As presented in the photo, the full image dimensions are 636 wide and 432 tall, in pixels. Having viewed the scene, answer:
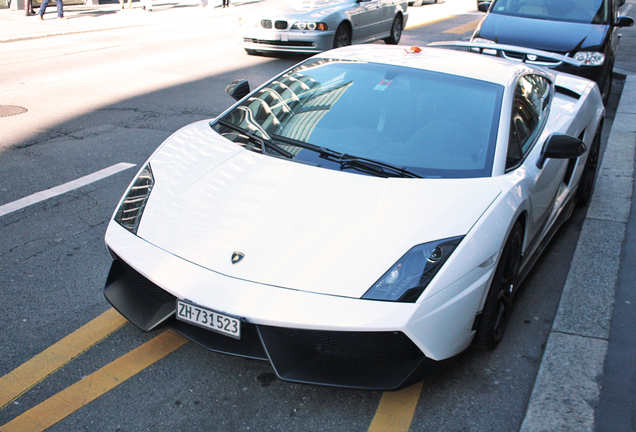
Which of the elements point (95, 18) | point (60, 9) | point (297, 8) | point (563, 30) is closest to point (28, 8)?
point (60, 9)

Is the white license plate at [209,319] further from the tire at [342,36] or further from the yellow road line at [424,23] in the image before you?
the yellow road line at [424,23]

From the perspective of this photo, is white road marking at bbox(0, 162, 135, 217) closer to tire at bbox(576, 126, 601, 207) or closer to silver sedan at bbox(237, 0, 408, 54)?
tire at bbox(576, 126, 601, 207)

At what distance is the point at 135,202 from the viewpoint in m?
3.17

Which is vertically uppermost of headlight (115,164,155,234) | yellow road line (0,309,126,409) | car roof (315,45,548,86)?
car roof (315,45,548,86)

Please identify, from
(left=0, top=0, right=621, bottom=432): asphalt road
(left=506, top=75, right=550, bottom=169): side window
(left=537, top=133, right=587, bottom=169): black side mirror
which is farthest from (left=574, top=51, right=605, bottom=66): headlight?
(left=537, top=133, right=587, bottom=169): black side mirror

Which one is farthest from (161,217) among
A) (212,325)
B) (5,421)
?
(5,421)

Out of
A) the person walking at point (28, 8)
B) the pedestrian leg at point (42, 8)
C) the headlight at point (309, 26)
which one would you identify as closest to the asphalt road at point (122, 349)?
the headlight at point (309, 26)

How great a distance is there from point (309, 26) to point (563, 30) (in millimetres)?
5045

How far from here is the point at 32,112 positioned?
7.52 metres

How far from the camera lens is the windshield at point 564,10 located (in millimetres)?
8336

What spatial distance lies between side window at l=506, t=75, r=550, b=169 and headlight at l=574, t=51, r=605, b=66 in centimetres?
399

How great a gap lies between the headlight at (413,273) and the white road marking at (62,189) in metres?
3.45

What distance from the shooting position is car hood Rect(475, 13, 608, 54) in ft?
25.6

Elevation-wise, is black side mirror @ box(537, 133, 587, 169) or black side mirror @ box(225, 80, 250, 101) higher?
black side mirror @ box(537, 133, 587, 169)
